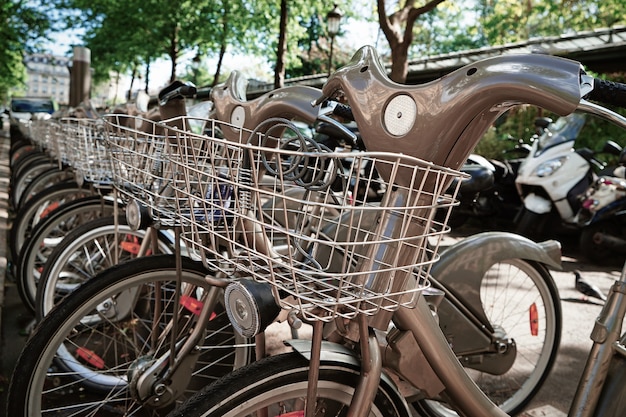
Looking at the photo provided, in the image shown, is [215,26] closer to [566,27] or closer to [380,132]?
[566,27]

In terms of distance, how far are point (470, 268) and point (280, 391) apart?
1286 mm

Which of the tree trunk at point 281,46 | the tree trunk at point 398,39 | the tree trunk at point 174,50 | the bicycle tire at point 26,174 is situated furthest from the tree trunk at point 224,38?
the bicycle tire at point 26,174

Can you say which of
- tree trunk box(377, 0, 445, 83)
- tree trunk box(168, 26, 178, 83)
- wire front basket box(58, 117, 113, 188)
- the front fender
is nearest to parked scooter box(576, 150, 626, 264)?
tree trunk box(377, 0, 445, 83)

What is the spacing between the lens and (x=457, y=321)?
2176 millimetres

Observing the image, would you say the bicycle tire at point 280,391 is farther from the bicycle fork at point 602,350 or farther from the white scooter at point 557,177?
the white scooter at point 557,177

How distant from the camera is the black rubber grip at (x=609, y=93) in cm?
136

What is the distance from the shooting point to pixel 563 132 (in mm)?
5906

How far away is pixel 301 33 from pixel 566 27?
470 inches

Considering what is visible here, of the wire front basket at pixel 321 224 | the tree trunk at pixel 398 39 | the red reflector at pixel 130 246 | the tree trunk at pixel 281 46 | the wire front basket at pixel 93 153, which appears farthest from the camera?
the tree trunk at pixel 281 46

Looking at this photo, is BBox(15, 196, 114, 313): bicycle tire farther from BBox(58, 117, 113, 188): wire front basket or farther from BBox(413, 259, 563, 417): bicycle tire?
BBox(413, 259, 563, 417): bicycle tire

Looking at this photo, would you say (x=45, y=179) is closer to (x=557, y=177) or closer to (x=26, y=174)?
(x=26, y=174)

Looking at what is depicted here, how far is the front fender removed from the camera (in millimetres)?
2174

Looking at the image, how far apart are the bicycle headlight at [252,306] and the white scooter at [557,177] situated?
5472 mm

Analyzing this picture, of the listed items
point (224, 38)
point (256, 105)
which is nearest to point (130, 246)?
point (256, 105)
